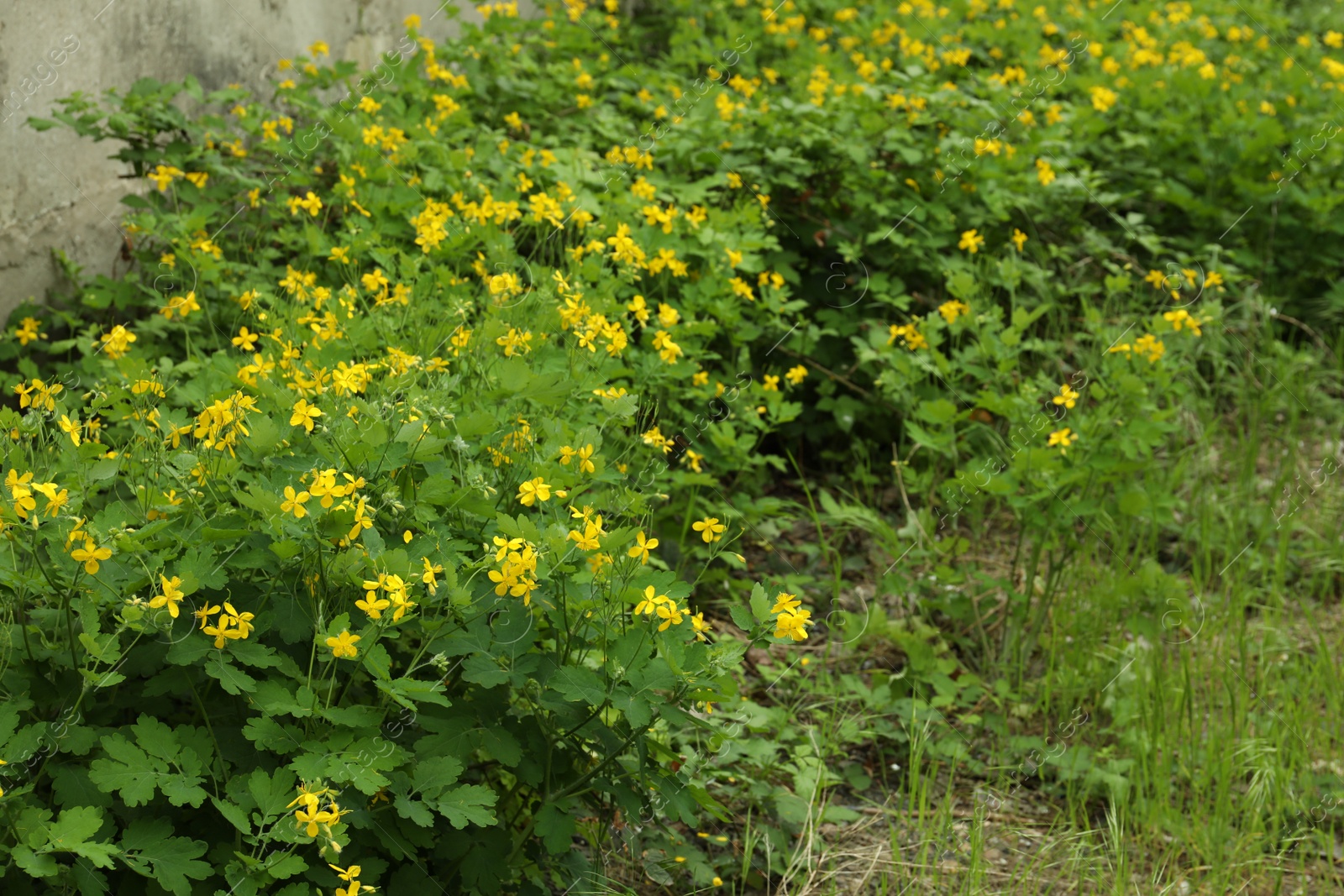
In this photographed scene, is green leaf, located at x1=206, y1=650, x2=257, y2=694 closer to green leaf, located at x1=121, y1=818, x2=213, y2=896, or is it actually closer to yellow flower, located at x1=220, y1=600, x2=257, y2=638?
yellow flower, located at x1=220, y1=600, x2=257, y2=638

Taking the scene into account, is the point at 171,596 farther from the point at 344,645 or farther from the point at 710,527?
the point at 710,527

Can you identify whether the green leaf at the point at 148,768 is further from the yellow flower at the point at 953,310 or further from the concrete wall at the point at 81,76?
the yellow flower at the point at 953,310

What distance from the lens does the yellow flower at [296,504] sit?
165 centimetres

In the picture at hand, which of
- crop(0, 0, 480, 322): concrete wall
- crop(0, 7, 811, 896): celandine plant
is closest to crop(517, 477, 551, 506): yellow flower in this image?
crop(0, 7, 811, 896): celandine plant

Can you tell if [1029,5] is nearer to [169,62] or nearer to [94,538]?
[169,62]

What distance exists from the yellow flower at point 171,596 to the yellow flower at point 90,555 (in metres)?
0.08

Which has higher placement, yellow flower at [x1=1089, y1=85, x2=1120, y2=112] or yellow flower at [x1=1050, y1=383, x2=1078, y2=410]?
yellow flower at [x1=1089, y1=85, x2=1120, y2=112]

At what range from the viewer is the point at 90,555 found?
5.33ft

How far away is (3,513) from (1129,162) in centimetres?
457

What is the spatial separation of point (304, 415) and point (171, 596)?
37 centimetres

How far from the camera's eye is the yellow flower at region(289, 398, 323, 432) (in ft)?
6.14

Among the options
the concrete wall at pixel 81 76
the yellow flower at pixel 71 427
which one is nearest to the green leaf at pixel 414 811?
the yellow flower at pixel 71 427

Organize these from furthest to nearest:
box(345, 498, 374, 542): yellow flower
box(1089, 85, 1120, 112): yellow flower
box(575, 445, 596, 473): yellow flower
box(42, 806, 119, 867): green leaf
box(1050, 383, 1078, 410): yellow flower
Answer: box(1089, 85, 1120, 112): yellow flower
box(1050, 383, 1078, 410): yellow flower
box(575, 445, 596, 473): yellow flower
box(345, 498, 374, 542): yellow flower
box(42, 806, 119, 867): green leaf

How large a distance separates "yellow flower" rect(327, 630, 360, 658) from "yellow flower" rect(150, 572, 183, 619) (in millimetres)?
215
